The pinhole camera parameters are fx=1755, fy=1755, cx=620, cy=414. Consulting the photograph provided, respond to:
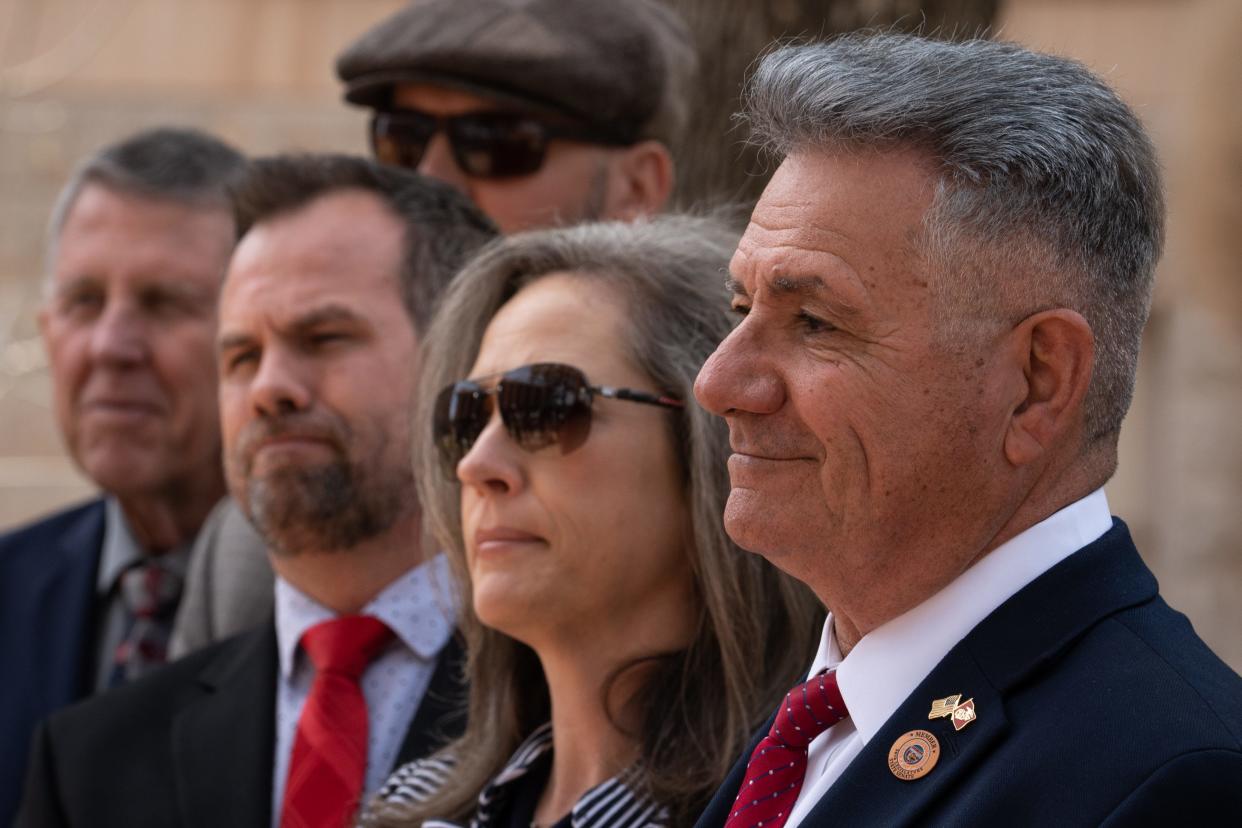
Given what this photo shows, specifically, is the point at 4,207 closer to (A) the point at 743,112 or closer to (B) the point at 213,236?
(B) the point at 213,236

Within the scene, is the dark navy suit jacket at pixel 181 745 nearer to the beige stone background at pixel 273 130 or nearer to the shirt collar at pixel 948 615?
the shirt collar at pixel 948 615

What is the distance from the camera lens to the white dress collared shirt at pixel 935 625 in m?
2.18

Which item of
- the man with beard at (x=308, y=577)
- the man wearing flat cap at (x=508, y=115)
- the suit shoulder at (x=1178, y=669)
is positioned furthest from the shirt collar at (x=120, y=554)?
the suit shoulder at (x=1178, y=669)

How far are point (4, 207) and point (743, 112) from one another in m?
8.42

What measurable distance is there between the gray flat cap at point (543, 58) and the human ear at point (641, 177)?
1.6 inches

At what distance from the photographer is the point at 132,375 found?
4895 mm

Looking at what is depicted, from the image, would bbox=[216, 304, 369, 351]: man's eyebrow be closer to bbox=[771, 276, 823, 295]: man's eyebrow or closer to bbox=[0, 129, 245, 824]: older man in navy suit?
bbox=[0, 129, 245, 824]: older man in navy suit

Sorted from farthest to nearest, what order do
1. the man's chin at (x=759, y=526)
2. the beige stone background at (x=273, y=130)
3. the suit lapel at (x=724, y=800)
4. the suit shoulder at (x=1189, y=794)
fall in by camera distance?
the beige stone background at (x=273, y=130) → the suit lapel at (x=724, y=800) → the man's chin at (x=759, y=526) → the suit shoulder at (x=1189, y=794)

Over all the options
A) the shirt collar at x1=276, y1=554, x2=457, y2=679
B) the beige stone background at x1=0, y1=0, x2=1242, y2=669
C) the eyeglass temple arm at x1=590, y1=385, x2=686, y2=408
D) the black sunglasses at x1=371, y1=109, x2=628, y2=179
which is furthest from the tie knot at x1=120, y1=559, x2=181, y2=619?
the beige stone background at x1=0, y1=0, x2=1242, y2=669

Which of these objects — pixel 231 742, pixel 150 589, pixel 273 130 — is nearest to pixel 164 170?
pixel 150 589

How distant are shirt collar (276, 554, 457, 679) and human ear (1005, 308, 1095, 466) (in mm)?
1591

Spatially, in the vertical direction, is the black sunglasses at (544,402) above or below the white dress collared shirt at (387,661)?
above

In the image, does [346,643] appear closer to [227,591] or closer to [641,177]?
[227,591]

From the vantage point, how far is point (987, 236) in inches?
84.3
